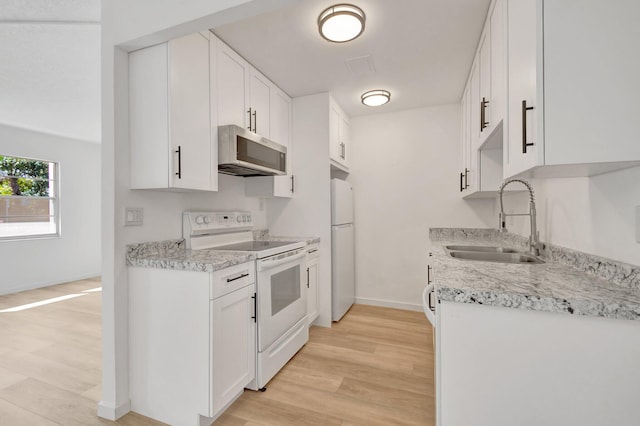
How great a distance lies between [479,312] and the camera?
921 mm

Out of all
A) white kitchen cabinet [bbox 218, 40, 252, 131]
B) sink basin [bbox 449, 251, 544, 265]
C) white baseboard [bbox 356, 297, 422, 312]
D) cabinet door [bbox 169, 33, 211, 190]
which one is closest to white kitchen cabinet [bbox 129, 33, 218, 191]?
cabinet door [bbox 169, 33, 211, 190]

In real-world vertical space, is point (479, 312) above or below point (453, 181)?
below

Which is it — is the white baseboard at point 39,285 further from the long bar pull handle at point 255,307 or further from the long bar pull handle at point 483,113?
the long bar pull handle at point 483,113

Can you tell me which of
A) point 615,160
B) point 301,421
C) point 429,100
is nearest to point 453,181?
point 429,100

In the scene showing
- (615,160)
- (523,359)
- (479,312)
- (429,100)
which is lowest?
(523,359)

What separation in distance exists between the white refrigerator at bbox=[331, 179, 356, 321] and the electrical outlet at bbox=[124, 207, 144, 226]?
1789mm

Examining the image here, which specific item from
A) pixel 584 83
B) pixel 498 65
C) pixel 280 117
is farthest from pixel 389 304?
pixel 584 83

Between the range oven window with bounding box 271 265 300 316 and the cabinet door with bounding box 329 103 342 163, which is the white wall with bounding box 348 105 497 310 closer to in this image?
the cabinet door with bounding box 329 103 342 163

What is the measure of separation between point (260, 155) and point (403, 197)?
2013 millimetres

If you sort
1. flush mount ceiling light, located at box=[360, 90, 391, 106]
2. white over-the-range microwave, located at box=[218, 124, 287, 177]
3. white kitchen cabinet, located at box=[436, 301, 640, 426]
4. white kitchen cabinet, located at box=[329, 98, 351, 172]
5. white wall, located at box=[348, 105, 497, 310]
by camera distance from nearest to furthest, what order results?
white kitchen cabinet, located at box=[436, 301, 640, 426], white over-the-range microwave, located at box=[218, 124, 287, 177], flush mount ceiling light, located at box=[360, 90, 391, 106], white kitchen cabinet, located at box=[329, 98, 351, 172], white wall, located at box=[348, 105, 497, 310]

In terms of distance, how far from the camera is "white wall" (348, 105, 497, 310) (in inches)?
134

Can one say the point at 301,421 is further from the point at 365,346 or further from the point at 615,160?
the point at 615,160

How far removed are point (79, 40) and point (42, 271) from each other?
411cm

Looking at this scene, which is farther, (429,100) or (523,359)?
(429,100)
